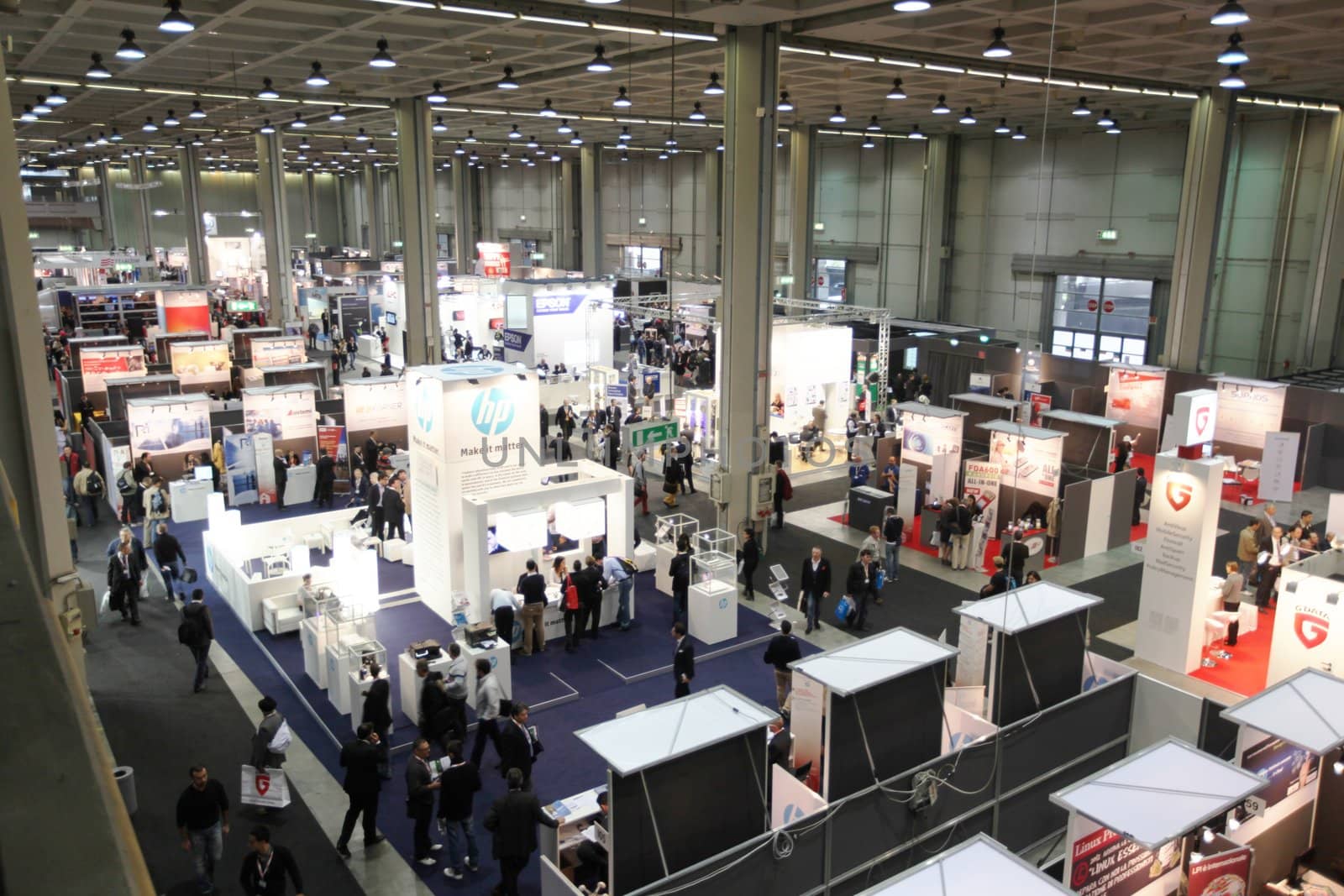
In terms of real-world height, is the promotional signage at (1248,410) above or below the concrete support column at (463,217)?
below

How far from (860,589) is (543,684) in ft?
12.7

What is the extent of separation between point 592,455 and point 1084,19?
439 inches

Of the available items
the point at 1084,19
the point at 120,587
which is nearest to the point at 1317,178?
the point at 1084,19


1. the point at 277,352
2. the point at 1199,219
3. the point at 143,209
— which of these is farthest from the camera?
the point at 143,209

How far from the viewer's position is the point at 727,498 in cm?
1402

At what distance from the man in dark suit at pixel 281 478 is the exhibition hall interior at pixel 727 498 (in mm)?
55

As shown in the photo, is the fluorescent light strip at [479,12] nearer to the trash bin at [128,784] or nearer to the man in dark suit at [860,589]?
the man in dark suit at [860,589]

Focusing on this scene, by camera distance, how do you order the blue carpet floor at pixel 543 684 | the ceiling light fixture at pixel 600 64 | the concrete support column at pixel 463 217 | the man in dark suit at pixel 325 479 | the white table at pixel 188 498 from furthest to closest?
the concrete support column at pixel 463 217 → the man in dark suit at pixel 325 479 → the white table at pixel 188 498 → the ceiling light fixture at pixel 600 64 → the blue carpet floor at pixel 543 684

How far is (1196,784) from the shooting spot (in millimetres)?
5465

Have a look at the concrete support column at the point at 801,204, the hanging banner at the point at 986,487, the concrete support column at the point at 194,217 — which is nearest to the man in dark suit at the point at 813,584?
the hanging banner at the point at 986,487

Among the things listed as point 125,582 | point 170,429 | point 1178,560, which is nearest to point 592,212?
point 170,429

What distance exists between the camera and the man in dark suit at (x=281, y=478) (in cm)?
1642

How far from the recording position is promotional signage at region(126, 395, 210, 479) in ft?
54.4

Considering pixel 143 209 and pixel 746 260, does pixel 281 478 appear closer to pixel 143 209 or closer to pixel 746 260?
pixel 746 260
